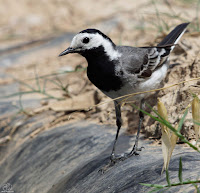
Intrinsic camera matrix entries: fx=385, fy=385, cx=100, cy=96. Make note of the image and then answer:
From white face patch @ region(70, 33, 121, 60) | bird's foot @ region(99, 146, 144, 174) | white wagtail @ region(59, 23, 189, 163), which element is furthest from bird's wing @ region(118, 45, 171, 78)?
bird's foot @ region(99, 146, 144, 174)

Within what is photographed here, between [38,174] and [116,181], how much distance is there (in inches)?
54.7

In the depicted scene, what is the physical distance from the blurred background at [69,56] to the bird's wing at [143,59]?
0.26 m

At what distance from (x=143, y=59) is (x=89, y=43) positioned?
0.70 m

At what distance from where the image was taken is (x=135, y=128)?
4.31 metres

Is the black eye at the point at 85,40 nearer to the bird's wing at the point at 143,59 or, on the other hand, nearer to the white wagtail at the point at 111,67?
the white wagtail at the point at 111,67

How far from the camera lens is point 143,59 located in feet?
13.7

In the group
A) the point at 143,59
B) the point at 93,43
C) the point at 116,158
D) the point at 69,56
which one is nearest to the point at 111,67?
the point at 93,43

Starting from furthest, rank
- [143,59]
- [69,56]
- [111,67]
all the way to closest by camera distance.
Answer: [69,56] → [143,59] → [111,67]

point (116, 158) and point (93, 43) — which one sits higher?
point (93, 43)

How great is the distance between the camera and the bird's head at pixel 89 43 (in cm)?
379

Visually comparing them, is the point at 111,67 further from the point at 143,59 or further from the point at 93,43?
the point at 143,59

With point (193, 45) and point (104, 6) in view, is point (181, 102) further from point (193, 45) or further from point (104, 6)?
point (104, 6)

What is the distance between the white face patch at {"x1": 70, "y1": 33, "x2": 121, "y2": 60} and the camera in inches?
149

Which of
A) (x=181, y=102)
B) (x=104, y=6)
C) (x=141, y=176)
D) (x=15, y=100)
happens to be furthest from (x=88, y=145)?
(x=104, y=6)
